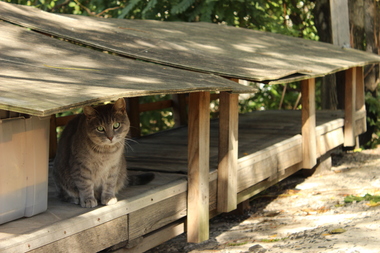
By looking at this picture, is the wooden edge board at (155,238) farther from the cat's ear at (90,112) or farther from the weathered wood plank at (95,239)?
the cat's ear at (90,112)

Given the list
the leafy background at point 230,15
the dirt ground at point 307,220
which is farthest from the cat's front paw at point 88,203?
the leafy background at point 230,15

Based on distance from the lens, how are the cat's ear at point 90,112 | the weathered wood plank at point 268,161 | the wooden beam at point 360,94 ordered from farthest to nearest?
the wooden beam at point 360,94 → the weathered wood plank at point 268,161 → the cat's ear at point 90,112

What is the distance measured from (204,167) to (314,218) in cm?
200

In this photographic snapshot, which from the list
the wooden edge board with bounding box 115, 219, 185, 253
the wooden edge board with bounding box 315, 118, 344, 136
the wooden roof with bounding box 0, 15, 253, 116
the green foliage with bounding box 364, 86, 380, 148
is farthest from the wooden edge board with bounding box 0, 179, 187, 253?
the green foliage with bounding box 364, 86, 380, 148

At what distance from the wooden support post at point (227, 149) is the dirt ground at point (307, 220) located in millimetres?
514

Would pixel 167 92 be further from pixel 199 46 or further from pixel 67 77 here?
pixel 199 46

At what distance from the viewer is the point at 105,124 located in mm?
4250

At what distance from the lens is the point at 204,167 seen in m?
5.07

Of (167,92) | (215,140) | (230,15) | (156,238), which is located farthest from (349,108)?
(167,92)

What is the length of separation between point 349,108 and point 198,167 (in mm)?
4708

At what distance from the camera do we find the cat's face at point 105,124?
4250 mm

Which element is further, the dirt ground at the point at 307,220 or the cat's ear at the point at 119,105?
the dirt ground at the point at 307,220

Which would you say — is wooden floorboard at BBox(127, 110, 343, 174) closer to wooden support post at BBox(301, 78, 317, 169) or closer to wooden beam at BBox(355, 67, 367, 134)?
wooden support post at BBox(301, 78, 317, 169)

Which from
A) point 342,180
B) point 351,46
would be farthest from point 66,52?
point 351,46
